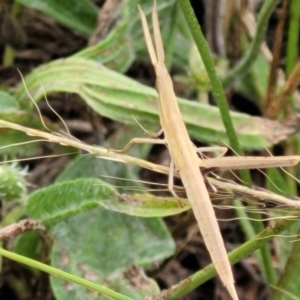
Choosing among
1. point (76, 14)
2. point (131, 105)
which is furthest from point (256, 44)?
point (76, 14)

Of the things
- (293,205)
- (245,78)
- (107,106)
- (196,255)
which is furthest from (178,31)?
(293,205)

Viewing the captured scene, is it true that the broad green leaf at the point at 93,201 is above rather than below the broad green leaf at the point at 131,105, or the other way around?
below

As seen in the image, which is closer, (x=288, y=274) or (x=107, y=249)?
(x=288, y=274)

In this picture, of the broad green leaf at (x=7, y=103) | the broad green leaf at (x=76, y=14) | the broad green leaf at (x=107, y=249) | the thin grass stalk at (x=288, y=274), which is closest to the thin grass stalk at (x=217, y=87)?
the thin grass stalk at (x=288, y=274)

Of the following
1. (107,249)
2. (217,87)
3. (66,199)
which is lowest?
(107,249)

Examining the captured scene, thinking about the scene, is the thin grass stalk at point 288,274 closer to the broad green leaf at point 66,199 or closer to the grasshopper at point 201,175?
the grasshopper at point 201,175

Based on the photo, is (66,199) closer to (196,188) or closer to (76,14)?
(196,188)

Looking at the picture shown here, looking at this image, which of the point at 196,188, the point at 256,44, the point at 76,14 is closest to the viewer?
the point at 196,188

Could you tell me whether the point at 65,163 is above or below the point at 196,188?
below
